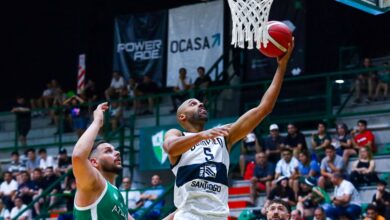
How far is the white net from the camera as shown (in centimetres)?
912

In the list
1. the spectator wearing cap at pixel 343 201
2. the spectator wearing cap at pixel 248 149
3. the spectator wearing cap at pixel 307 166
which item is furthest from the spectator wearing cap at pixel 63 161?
the spectator wearing cap at pixel 343 201

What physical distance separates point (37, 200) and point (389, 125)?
289 inches

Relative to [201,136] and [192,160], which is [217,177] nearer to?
[192,160]

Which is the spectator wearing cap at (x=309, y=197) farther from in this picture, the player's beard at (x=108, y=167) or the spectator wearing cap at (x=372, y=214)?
the player's beard at (x=108, y=167)

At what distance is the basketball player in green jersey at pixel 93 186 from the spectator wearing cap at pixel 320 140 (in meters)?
9.33

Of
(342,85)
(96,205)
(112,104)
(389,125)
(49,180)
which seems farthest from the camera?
(112,104)

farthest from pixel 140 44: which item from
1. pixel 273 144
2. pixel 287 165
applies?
pixel 287 165

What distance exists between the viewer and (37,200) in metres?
19.5

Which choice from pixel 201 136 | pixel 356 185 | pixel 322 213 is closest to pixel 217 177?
pixel 201 136

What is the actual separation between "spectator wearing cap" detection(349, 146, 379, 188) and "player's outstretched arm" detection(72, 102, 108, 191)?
8.81 m

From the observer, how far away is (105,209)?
24.9 feet

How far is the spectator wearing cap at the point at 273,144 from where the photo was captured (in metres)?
17.4

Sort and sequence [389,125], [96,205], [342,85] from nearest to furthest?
[96,205] < [389,125] < [342,85]

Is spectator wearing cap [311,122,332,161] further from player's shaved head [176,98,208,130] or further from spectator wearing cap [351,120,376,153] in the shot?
player's shaved head [176,98,208,130]
